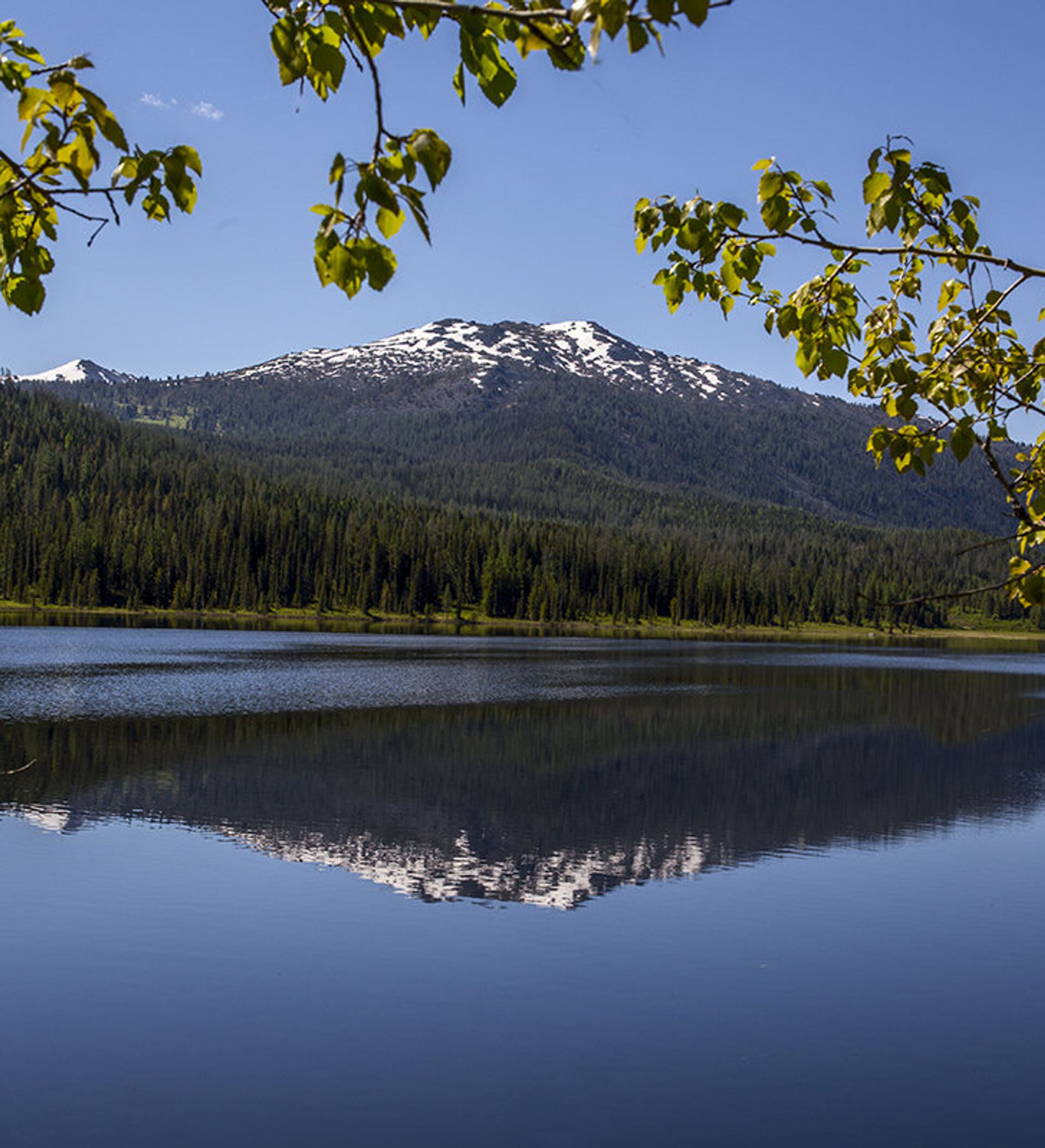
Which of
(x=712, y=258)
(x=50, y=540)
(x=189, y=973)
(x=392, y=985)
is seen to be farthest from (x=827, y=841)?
(x=50, y=540)

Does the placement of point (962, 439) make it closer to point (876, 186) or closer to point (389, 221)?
point (876, 186)

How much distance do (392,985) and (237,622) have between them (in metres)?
164

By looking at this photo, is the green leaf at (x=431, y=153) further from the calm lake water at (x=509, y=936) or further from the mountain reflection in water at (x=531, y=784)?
the mountain reflection in water at (x=531, y=784)

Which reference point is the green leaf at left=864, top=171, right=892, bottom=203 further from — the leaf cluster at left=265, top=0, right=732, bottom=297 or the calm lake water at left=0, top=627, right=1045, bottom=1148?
the calm lake water at left=0, top=627, right=1045, bottom=1148

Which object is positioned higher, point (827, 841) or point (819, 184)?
point (819, 184)

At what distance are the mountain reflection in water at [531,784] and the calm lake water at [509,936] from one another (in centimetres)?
19

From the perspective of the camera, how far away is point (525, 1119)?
44.7 ft

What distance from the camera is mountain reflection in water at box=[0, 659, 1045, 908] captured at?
1102 inches

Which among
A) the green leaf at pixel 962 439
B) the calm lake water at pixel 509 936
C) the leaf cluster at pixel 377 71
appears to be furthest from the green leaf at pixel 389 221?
the calm lake water at pixel 509 936

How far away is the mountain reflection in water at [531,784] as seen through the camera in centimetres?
2798

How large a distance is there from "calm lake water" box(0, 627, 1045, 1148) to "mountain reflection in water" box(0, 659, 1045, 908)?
0.62 feet

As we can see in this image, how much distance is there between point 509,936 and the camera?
69.0ft

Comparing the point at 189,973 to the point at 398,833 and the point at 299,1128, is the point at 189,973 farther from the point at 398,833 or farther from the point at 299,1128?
the point at 398,833

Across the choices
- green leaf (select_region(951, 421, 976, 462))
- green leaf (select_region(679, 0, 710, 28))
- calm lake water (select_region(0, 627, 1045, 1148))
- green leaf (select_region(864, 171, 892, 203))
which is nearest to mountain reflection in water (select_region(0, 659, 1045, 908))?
calm lake water (select_region(0, 627, 1045, 1148))
